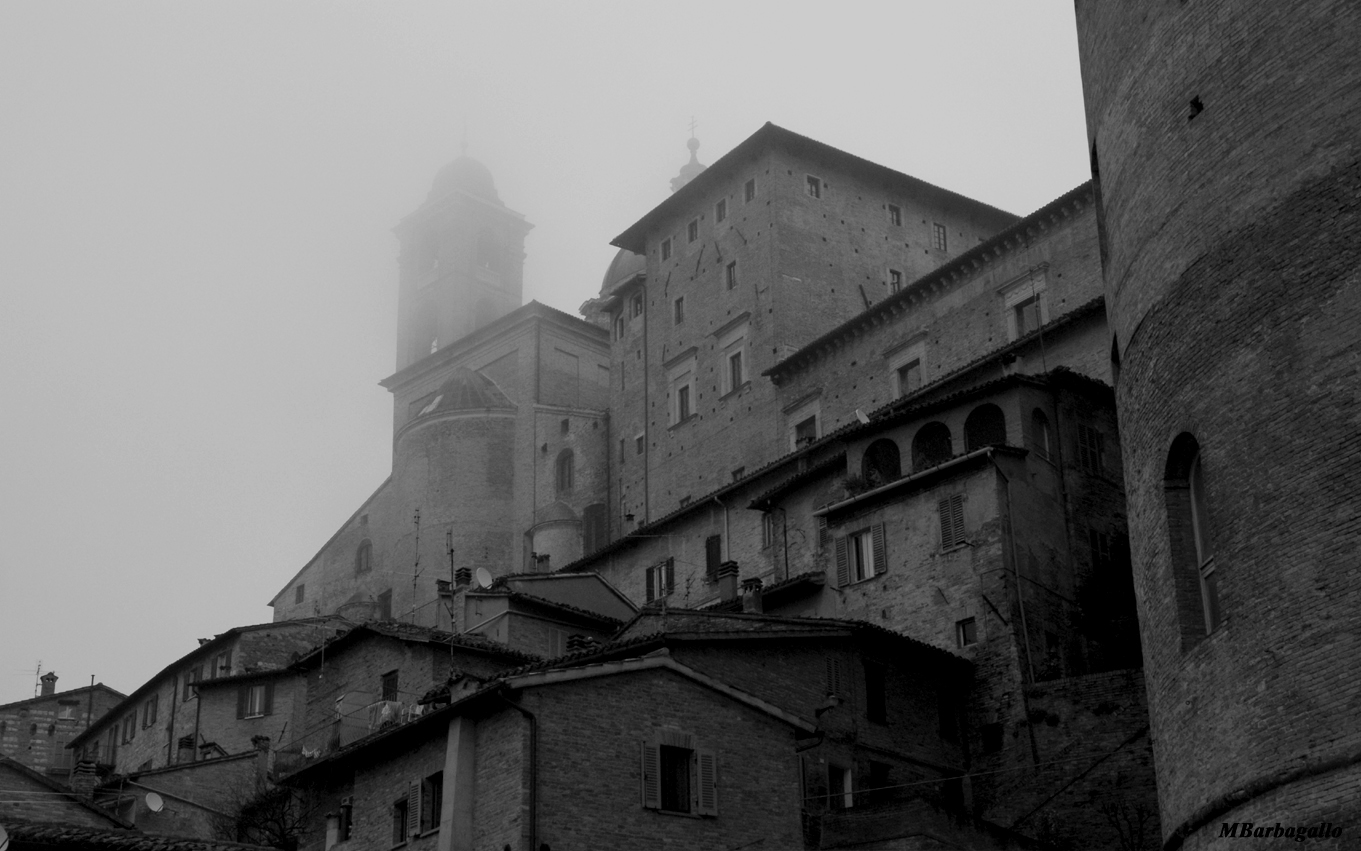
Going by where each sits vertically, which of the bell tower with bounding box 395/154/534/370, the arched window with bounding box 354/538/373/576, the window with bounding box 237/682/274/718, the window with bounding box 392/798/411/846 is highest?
the bell tower with bounding box 395/154/534/370

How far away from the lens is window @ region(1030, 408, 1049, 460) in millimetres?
30031

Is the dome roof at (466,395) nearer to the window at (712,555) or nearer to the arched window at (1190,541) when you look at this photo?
the window at (712,555)

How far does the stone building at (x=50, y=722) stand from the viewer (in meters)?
50.7

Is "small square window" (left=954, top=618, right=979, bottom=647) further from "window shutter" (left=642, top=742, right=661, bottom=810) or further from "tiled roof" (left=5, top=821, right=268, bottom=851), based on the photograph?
"tiled roof" (left=5, top=821, right=268, bottom=851)

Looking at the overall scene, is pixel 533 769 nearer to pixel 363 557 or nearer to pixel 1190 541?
pixel 1190 541

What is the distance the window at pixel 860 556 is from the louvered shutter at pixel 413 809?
1025 cm

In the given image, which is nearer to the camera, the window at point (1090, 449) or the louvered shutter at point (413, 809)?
the louvered shutter at point (413, 809)

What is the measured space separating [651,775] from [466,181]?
190 feet

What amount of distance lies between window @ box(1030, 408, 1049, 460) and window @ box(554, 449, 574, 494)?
23242 mm

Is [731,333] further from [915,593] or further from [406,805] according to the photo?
[406,805]

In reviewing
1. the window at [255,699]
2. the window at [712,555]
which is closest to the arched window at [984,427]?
the window at [712,555]

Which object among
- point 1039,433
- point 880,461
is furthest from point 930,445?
point 1039,433

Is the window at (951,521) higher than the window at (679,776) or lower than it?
higher

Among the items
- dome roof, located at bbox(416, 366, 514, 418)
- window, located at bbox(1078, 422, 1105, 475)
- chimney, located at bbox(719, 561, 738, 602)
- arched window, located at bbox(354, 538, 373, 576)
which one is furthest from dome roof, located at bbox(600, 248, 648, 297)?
window, located at bbox(1078, 422, 1105, 475)
